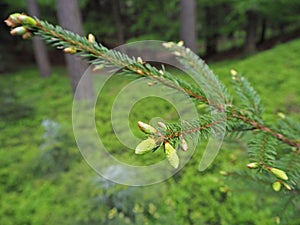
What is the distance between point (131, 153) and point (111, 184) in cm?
61

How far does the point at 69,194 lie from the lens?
7.54 feet

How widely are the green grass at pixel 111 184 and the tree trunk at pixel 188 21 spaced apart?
1.47 m

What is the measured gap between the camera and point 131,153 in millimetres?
2771

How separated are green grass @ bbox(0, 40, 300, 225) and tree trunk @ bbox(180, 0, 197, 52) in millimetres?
1471

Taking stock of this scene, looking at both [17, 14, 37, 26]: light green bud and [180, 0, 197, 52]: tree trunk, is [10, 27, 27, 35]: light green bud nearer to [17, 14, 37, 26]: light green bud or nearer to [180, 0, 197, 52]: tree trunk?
[17, 14, 37, 26]: light green bud

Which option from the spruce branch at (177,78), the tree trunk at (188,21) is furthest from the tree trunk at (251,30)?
the spruce branch at (177,78)

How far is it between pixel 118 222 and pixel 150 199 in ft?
1.15

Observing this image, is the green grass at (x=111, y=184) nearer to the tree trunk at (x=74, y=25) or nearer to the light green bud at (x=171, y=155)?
the tree trunk at (x=74, y=25)

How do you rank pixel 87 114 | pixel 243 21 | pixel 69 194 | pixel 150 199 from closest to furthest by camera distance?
pixel 150 199
pixel 69 194
pixel 87 114
pixel 243 21

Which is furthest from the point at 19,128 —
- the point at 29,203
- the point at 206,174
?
the point at 206,174

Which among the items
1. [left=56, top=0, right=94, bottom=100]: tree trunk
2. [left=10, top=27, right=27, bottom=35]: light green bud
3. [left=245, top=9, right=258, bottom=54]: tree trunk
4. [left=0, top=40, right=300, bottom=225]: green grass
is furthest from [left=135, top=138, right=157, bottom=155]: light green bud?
→ [left=245, top=9, right=258, bottom=54]: tree trunk

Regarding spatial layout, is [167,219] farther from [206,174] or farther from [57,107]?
[57,107]

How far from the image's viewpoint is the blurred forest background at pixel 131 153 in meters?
1.91

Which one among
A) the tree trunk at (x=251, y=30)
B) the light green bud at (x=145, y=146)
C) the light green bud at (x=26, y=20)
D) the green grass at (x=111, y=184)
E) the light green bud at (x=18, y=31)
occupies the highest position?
the light green bud at (x=26, y=20)
